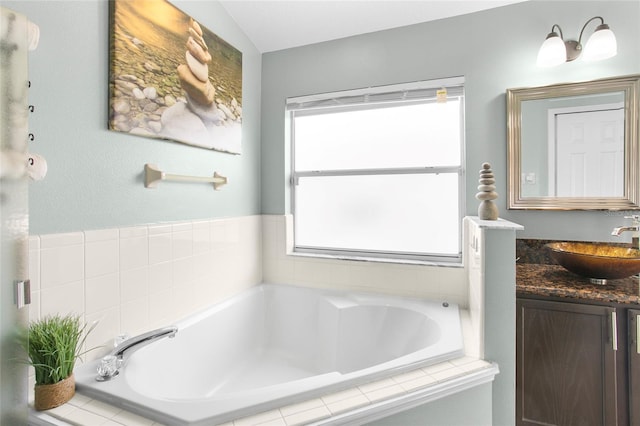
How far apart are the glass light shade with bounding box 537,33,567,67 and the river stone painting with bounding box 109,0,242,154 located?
1793 mm

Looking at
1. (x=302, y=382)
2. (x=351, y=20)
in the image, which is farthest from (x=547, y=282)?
(x=351, y=20)

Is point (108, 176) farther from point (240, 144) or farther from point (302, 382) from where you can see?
point (302, 382)

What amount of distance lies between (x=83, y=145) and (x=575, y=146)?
2.39 meters

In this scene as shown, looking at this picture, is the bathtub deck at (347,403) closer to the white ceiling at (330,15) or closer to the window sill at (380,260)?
the window sill at (380,260)

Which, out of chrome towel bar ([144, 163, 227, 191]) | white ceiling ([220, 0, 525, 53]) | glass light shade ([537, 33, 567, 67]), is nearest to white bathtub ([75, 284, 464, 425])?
chrome towel bar ([144, 163, 227, 191])

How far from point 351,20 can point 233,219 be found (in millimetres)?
1506

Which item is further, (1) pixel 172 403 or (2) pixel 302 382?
(2) pixel 302 382

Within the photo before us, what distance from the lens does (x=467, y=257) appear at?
1869mm

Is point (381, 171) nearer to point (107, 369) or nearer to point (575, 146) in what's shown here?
point (575, 146)

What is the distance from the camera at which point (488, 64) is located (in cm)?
188

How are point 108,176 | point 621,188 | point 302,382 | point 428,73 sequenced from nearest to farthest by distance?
point 302,382 < point 108,176 < point 621,188 < point 428,73

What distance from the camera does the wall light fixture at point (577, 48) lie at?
1.57 meters

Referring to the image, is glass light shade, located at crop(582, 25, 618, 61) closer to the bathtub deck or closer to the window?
the window

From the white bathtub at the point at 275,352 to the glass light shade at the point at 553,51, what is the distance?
1438mm
